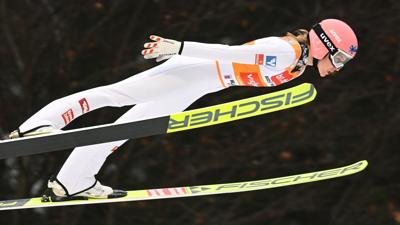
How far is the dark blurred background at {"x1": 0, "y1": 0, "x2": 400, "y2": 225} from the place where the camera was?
10.4 meters

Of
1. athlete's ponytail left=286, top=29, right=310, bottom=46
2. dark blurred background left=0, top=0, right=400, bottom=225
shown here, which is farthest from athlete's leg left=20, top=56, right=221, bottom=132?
dark blurred background left=0, top=0, right=400, bottom=225

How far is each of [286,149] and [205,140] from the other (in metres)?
1.04

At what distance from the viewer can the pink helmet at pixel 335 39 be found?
5984mm

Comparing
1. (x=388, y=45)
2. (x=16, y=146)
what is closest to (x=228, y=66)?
(x=16, y=146)

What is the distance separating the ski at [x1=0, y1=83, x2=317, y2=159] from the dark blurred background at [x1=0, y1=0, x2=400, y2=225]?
4.05 m

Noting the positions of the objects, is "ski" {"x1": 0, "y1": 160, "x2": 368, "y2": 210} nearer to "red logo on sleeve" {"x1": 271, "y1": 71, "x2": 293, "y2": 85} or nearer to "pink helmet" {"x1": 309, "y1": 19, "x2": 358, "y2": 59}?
"red logo on sleeve" {"x1": 271, "y1": 71, "x2": 293, "y2": 85}

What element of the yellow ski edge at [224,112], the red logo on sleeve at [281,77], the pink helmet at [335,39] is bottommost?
the yellow ski edge at [224,112]

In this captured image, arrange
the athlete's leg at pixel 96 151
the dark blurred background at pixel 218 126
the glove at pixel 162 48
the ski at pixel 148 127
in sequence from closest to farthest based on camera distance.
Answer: the glove at pixel 162 48, the ski at pixel 148 127, the athlete's leg at pixel 96 151, the dark blurred background at pixel 218 126

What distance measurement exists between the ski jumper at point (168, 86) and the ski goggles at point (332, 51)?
0.43 ft

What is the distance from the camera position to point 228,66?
611cm

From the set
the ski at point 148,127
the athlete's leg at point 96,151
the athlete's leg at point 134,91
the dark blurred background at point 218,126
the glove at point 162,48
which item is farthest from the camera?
the dark blurred background at point 218,126

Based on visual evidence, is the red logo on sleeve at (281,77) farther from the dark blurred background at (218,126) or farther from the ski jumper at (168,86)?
the dark blurred background at (218,126)

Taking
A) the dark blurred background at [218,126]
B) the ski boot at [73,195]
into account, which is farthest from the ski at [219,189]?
the dark blurred background at [218,126]

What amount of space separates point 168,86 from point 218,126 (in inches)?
210
